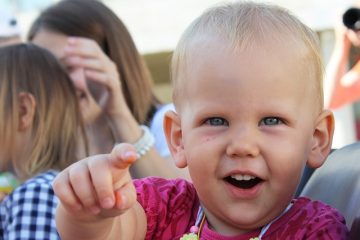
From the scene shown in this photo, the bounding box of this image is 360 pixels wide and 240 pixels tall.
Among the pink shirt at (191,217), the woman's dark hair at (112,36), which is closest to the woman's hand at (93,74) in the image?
the woman's dark hair at (112,36)

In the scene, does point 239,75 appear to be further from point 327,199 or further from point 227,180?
point 327,199

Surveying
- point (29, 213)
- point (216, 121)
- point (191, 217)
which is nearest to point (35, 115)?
point (29, 213)

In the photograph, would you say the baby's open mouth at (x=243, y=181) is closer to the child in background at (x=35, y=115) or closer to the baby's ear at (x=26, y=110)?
the child in background at (x=35, y=115)

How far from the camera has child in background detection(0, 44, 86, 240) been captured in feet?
7.41

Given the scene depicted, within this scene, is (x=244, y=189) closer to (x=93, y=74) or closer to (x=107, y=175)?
(x=107, y=175)

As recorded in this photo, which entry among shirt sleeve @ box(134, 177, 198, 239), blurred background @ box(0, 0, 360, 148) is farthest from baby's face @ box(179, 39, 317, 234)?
blurred background @ box(0, 0, 360, 148)

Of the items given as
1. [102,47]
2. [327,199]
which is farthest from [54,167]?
[327,199]

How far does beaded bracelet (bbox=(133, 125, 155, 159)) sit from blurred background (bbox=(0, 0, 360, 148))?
18.1 feet

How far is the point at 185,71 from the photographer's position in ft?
4.53

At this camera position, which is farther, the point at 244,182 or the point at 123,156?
the point at 244,182

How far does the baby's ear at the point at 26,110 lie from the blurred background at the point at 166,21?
5959 mm

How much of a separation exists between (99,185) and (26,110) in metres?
1.28

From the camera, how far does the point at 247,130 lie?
1267 millimetres

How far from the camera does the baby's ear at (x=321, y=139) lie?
1.39m
